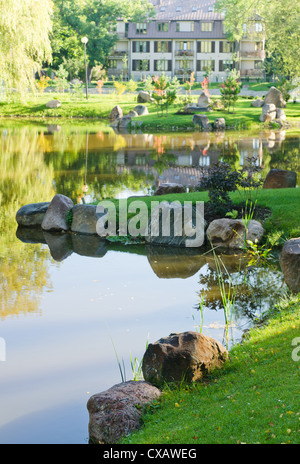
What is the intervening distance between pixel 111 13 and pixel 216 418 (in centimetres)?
6674

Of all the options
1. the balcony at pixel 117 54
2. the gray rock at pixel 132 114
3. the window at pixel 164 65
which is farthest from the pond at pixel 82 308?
the balcony at pixel 117 54

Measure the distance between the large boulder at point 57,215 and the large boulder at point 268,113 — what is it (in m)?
26.9

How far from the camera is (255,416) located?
5047 mm

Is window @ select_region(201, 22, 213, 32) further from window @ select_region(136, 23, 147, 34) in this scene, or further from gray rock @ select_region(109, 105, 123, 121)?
gray rock @ select_region(109, 105, 123, 121)

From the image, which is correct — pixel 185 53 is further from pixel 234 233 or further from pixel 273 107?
pixel 234 233

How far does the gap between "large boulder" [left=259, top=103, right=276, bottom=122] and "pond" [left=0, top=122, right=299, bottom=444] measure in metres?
20.9

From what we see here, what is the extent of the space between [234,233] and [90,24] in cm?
5482

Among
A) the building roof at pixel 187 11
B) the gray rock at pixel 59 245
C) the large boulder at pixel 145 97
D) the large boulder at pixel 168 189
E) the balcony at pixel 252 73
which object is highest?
the building roof at pixel 187 11

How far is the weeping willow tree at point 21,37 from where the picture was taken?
24203 mm

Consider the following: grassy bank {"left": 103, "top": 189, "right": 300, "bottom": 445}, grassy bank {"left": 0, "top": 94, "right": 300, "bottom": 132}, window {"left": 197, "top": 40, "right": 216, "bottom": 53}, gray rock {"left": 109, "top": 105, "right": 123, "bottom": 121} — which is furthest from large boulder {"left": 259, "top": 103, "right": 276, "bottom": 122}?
grassy bank {"left": 103, "top": 189, "right": 300, "bottom": 445}

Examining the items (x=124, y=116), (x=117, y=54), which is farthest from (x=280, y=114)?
(x=117, y=54)

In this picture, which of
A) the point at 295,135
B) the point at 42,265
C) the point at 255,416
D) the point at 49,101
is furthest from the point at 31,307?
the point at 49,101

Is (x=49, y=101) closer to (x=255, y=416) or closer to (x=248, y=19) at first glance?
(x=248, y=19)

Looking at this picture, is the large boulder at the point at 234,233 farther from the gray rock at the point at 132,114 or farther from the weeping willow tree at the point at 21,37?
the gray rock at the point at 132,114
